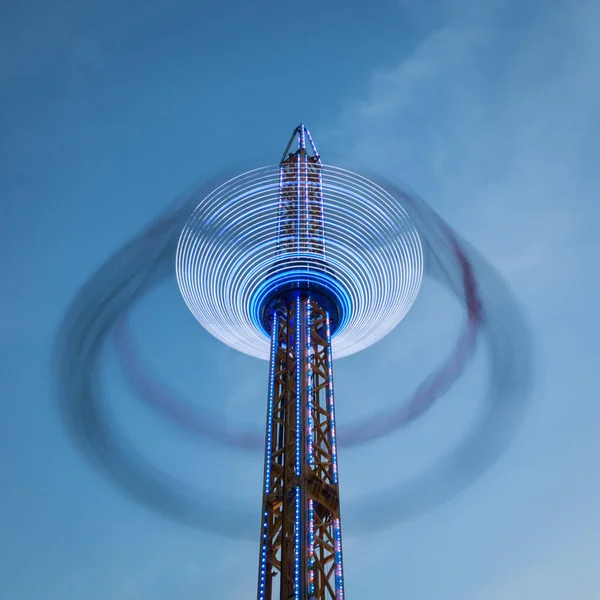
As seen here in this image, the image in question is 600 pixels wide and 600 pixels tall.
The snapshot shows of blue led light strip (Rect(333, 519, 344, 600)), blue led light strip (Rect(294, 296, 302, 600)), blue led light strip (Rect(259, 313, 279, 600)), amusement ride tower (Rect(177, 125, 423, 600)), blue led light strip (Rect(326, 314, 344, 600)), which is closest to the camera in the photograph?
blue led light strip (Rect(294, 296, 302, 600))

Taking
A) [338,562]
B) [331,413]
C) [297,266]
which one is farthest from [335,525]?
[297,266]

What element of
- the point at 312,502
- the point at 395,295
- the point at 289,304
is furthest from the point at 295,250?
the point at 312,502

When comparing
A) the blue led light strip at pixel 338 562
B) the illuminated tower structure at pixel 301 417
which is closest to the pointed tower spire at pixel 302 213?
the illuminated tower structure at pixel 301 417

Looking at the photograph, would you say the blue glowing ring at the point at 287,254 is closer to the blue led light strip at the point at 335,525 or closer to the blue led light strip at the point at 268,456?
the blue led light strip at the point at 268,456

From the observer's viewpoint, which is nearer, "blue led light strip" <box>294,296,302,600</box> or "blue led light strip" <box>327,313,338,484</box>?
"blue led light strip" <box>294,296,302,600</box>

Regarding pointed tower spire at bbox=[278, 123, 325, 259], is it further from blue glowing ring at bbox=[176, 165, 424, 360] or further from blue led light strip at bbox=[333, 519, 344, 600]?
blue led light strip at bbox=[333, 519, 344, 600]

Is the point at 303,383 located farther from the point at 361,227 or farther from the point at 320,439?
the point at 361,227

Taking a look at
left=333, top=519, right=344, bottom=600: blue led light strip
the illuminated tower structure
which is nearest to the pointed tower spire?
the illuminated tower structure
